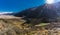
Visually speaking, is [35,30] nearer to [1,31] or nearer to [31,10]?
[31,10]

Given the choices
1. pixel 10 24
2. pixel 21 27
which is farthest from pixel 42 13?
pixel 10 24

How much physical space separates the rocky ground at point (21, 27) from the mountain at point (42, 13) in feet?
0.27

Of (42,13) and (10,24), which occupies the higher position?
(42,13)

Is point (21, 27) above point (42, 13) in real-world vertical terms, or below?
below

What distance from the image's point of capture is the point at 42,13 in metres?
2.07

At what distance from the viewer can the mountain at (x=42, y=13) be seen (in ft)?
6.75

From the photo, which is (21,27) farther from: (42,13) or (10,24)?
(42,13)

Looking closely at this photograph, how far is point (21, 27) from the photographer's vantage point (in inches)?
81.1

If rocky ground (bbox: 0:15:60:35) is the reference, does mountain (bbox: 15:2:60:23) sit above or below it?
above

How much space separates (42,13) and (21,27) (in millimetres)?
409

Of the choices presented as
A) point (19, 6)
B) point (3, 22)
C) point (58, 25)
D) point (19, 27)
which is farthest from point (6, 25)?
point (58, 25)

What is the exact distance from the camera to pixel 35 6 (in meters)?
2.09

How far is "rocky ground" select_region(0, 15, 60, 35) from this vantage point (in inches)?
79.8

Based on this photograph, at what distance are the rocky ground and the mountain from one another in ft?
0.27
